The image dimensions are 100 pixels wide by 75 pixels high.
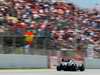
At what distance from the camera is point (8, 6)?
15.8 metres

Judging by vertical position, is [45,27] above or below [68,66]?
above

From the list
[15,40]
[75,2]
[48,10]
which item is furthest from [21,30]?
[75,2]

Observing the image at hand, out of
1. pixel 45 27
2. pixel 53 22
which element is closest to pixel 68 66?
pixel 45 27

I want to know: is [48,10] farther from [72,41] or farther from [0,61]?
[0,61]

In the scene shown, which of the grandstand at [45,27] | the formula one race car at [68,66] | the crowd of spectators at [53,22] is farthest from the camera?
the crowd of spectators at [53,22]

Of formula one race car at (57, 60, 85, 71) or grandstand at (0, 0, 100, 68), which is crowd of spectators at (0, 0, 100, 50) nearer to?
grandstand at (0, 0, 100, 68)

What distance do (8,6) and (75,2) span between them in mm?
4269

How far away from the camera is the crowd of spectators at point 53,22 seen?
14.2 metres

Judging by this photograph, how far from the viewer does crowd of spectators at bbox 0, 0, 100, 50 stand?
1416 centimetres

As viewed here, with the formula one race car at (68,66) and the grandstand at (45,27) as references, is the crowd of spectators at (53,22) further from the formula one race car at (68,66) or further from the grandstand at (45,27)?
the formula one race car at (68,66)

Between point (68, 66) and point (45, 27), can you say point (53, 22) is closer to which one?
point (45, 27)

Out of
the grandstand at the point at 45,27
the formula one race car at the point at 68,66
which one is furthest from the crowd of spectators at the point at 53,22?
the formula one race car at the point at 68,66

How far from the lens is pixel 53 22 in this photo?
15680mm

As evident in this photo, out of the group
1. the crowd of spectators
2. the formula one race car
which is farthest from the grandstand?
the formula one race car
